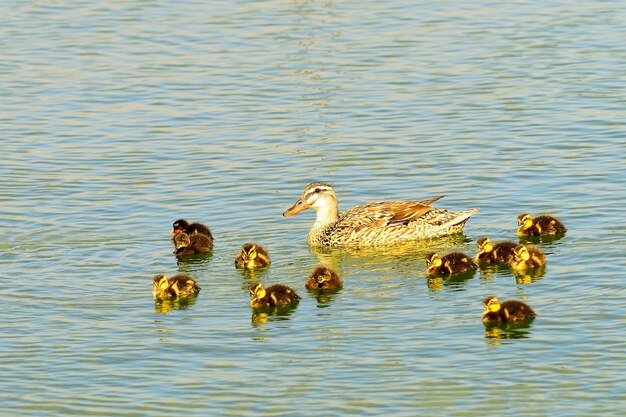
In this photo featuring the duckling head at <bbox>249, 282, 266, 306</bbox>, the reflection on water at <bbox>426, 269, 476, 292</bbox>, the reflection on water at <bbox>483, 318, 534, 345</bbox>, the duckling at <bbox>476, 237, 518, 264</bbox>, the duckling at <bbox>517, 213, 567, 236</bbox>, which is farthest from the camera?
the duckling at <bbox>517, 213, 567, 236</bbox>

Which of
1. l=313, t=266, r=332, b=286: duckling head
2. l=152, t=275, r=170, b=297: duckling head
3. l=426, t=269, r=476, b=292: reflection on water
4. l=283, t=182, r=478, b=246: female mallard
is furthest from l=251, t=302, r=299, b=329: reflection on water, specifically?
l=283, t=182, r=478, b=246: female mallard

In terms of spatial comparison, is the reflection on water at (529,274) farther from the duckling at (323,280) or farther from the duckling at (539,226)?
the duckling at (323,280)

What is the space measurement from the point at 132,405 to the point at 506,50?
15.1 meters

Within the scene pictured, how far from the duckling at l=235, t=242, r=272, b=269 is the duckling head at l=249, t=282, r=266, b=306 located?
46.2 inches

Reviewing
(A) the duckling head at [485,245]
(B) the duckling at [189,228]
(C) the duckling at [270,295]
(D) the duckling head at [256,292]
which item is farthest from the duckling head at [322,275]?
(B) the duckling at [189,228]

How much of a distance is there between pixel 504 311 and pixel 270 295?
6.92ft

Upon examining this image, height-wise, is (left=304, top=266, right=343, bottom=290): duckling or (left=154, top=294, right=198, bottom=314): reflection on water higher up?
(left=304, top=266, right=343, bottom=290): duckling

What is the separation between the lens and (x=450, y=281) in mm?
14406

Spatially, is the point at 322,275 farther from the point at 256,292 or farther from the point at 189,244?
the point at 189,244

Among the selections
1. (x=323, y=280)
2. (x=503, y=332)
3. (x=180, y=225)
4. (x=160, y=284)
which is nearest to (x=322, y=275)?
(x=323, y=280)

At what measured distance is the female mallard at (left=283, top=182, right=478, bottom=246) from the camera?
16.3 metres

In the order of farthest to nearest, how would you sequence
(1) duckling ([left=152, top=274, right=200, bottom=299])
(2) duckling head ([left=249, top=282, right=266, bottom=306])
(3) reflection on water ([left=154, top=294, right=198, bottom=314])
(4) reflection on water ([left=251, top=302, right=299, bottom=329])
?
(1) duckling ([left=152, top=274, right=200, bottom=299])
(3) reflection on water ([left=154, top=294, right=198, bottom=314])
(2) duckling head ([left=249, top=282, right=266, bottom=306])
(4) reflection on water ([left=251, top=302, right=299, bottom=329])

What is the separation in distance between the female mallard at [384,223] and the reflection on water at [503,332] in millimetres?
3535

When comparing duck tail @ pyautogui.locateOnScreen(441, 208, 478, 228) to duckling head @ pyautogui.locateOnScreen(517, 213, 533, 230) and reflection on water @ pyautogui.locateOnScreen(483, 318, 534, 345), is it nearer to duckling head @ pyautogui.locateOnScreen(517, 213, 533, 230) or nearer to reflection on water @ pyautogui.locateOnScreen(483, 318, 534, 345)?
duckling head @ pyautogui.locateOnScreen(517, 213, 533, 230)
